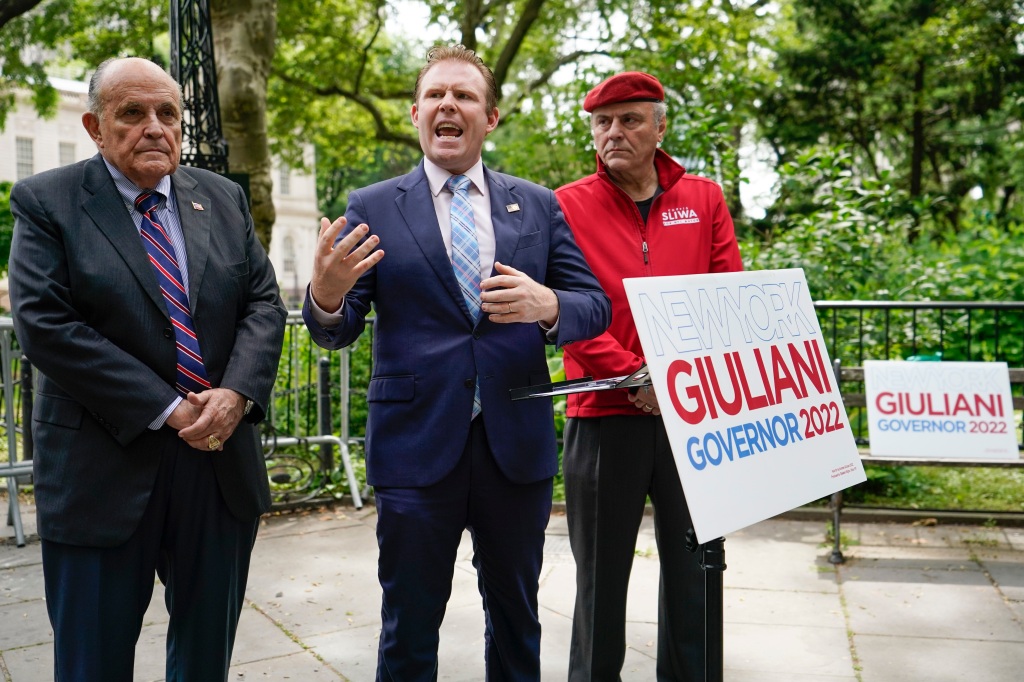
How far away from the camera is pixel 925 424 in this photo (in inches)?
236

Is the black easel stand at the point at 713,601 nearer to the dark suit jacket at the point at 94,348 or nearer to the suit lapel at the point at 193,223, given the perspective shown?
the dark suit jacket at the point at 94,348

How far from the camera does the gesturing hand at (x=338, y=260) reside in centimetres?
249

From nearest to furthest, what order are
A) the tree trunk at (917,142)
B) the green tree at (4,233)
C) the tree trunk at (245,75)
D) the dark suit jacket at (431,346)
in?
the dark suit jacket at (431,346) → the tree trunk at (245,75) → the green tree at (4,233) → the tree trunk at (917,142)

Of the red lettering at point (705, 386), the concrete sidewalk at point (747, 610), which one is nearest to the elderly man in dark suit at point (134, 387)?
the red lettering at point (705, 386)

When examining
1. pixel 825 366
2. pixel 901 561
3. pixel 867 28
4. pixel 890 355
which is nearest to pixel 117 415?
pixel 825 366

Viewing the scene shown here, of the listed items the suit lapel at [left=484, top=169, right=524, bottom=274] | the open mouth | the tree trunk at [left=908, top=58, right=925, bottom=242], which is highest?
the tree trunk at [left=908, top=58, right=925, bottom=242]

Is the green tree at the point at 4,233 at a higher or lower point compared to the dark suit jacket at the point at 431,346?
higher

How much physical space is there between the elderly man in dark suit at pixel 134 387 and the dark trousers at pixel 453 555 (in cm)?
46

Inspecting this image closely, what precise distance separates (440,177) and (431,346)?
1.79ft

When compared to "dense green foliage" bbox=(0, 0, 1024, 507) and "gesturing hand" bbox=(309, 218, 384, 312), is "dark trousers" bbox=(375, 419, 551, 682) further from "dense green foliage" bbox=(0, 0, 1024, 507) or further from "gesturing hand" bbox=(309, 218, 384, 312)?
"dense green foliage" bbox=(0, 0, 1024, 507)

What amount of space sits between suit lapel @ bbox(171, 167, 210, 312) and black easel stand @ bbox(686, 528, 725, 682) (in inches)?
62.0

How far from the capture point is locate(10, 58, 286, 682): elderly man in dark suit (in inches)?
101

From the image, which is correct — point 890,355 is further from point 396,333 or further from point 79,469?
point 79,469

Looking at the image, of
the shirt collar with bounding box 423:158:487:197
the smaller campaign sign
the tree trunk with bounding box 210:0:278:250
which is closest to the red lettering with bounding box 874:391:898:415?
the smaller campaign sign
